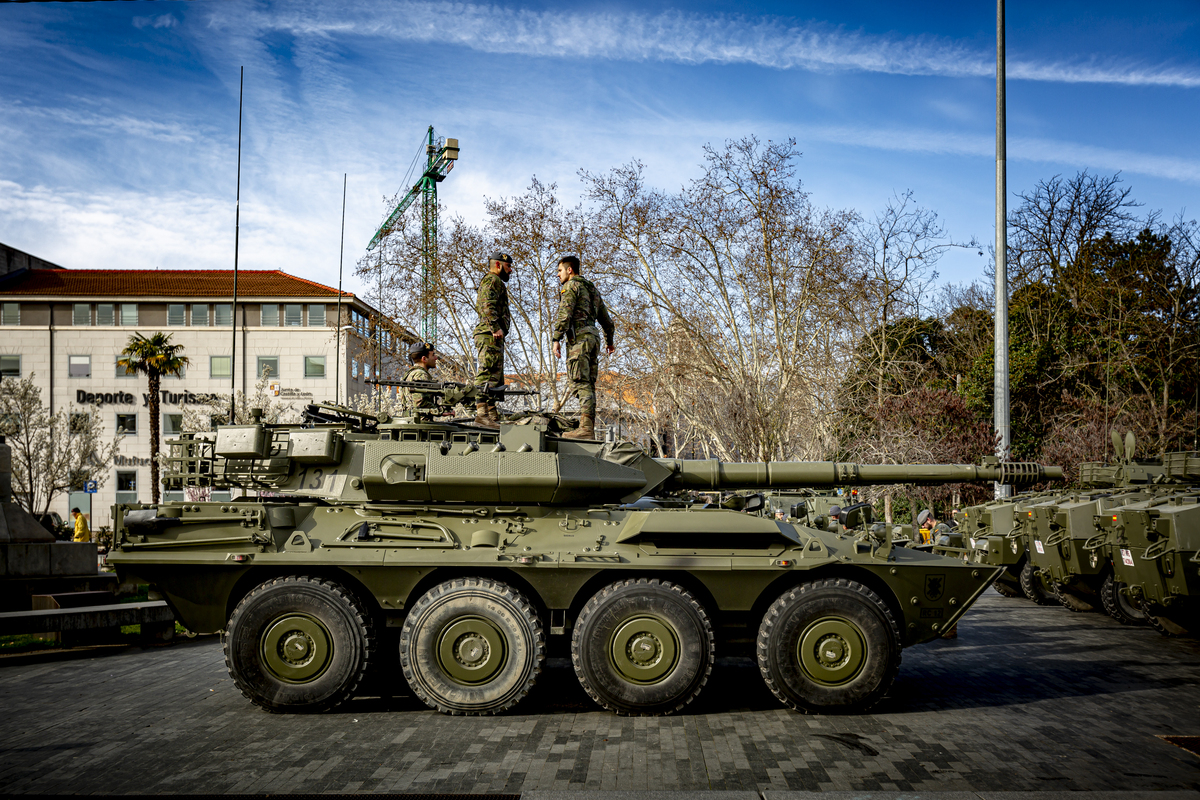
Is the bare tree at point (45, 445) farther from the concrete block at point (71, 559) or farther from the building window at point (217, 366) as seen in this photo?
the concrete block at point (71, 559)

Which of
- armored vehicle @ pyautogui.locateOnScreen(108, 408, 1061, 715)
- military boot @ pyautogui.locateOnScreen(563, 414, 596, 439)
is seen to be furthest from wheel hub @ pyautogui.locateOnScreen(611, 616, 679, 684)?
military boot @ pyautogui.locateOnScreen(563, 414, 596, 439)

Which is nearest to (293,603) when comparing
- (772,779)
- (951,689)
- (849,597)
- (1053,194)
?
(772,779)

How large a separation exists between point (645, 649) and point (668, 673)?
0.27m

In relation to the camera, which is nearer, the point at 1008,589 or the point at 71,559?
the point at 71,559

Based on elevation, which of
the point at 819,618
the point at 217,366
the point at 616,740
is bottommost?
the point at 616,740

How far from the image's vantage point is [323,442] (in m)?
7.49

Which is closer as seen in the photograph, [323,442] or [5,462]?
[323,442]

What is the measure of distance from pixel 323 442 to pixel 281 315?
114 feet

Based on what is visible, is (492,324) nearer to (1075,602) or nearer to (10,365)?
(1075,602)

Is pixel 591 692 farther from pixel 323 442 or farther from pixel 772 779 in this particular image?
pixel 323 442

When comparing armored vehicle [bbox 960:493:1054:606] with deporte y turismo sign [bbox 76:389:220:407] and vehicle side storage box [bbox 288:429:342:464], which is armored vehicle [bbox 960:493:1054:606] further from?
deporte y turismo sign [bbox 76:389:220:407]

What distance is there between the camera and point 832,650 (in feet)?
22.6

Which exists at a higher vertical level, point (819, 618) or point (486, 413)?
point (486, 413)

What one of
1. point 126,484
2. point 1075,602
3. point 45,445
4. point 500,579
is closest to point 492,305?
point 500,579
